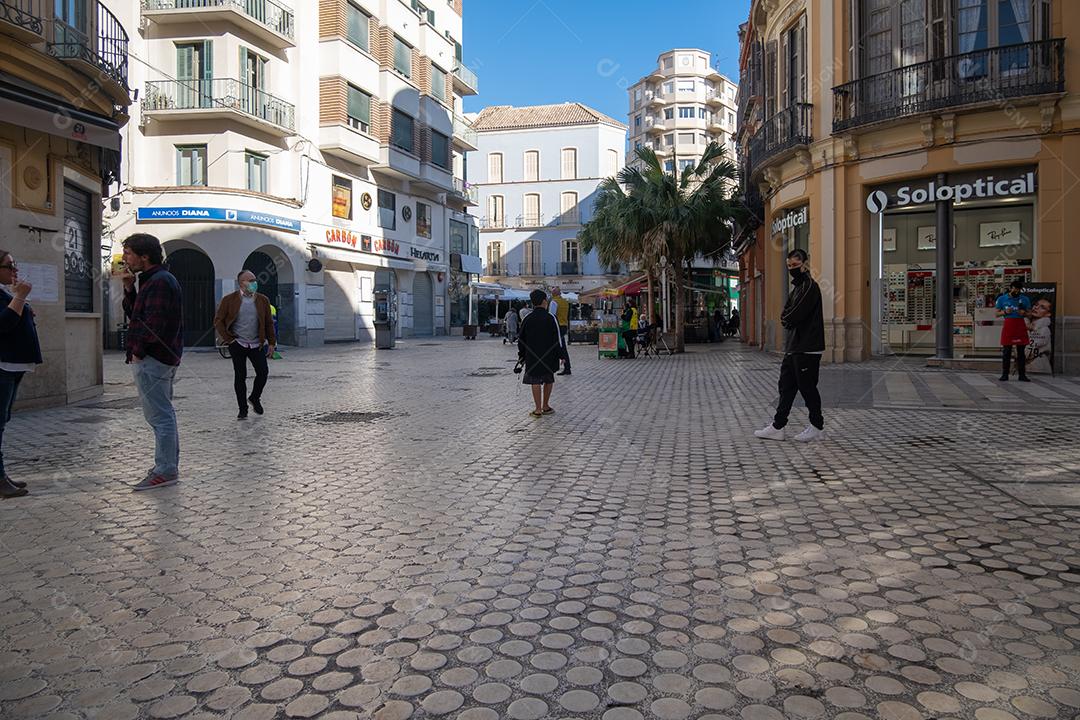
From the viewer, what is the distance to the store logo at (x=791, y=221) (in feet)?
62.4

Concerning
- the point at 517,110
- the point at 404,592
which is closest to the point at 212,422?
the point at 404,592

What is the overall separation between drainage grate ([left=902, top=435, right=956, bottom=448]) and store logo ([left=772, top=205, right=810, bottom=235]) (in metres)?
12.2

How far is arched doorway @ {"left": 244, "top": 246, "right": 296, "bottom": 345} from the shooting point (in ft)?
95.7

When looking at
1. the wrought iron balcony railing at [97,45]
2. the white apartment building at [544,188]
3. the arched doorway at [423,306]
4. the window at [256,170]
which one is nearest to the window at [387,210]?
the arched doorway at [423,306]

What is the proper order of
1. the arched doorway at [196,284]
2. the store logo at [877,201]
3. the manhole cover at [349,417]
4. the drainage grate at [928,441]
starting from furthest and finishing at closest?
the arched doorway at [196,284]
the store logo at [877,201]
the manhole cover at [349,417]
the drainage grate at [928,441]

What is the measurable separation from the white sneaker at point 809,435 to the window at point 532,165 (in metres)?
57.4

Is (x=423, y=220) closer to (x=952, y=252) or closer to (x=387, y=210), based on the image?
(x=387, y=210)

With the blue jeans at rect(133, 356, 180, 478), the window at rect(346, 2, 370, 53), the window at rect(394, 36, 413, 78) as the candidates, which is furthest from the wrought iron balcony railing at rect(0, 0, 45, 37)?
the window at rect(394, 36, 413, 78)

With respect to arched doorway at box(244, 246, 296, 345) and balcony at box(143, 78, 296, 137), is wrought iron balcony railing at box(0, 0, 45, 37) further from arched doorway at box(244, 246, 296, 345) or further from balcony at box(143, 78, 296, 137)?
arched doorway at box(244, 246, 296, 345)

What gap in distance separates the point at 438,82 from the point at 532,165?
23955 mm

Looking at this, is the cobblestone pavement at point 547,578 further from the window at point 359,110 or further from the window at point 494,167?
the window at point 494,167

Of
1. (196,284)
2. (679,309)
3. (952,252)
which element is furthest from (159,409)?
(196,284)

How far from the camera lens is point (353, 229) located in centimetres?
3331

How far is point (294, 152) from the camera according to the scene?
29.1 m
